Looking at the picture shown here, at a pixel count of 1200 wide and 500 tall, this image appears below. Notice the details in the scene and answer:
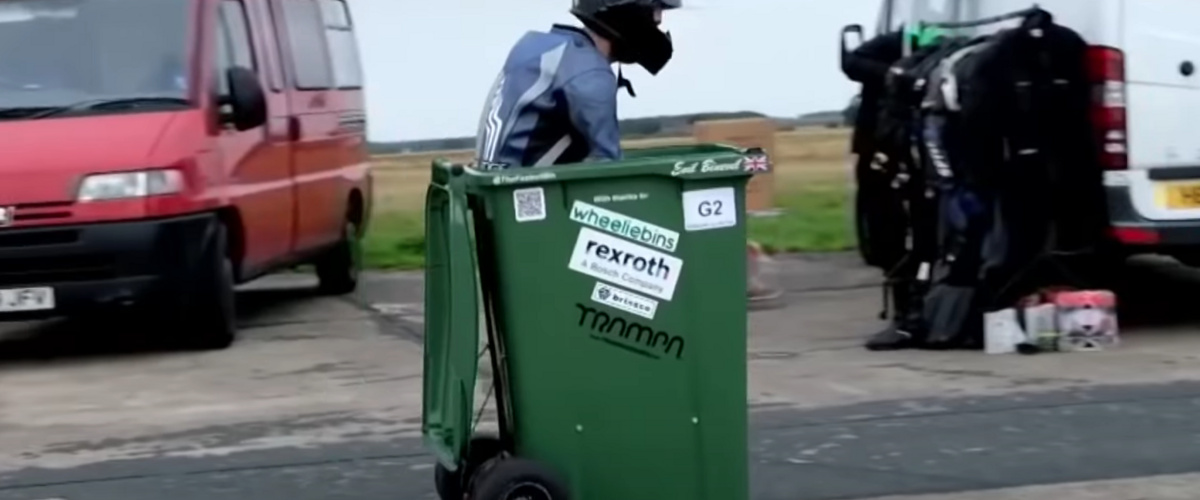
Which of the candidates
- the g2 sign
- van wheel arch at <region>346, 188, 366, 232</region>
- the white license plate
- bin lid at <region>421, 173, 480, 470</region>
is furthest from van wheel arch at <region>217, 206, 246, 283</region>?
the g2 sign

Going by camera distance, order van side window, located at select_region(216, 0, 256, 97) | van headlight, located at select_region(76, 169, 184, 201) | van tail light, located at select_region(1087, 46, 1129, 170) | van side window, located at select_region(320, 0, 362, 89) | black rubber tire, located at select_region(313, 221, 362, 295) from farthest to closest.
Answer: van side window, located at select_region(320, 0, 362, 89), black rubber tire, located at select_region(313, 221, 362, 295), van side window, located at select_region(216, 0, 256, 97), van headlight, located at select_region(76, 169, 184, 201), van tail light, located at select_region(1087, 46, 1129, 170)

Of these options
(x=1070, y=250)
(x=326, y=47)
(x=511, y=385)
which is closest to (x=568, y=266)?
(x=511, y=385)

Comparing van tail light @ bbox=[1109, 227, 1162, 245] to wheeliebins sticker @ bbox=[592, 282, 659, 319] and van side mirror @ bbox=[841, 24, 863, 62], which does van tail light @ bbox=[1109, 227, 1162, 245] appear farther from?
wheeliebins sticker @ bbox=[592, 282, 659, 319]

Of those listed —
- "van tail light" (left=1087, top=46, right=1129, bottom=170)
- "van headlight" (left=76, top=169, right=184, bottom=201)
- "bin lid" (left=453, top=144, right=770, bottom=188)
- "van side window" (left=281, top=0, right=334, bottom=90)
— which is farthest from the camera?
"van side window" (left=281, top=0, right=334, bottom=90)

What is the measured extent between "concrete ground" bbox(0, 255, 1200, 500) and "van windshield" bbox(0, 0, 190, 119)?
1311 millimetres

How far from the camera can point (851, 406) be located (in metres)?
9.02

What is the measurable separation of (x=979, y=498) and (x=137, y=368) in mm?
5104

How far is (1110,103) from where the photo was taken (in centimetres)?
1029

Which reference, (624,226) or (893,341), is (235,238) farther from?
(624,226)

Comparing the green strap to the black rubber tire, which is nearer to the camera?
Result: the green strap

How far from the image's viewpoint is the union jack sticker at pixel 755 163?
19.8ft

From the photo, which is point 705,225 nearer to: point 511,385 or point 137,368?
point 511,385

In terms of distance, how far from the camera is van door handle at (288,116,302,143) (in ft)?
41.8

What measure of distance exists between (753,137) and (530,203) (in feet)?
34.9
